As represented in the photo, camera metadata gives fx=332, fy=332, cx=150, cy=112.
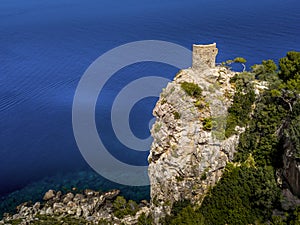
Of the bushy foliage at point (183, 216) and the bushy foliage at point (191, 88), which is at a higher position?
the bushy foliage at point (191, 88)

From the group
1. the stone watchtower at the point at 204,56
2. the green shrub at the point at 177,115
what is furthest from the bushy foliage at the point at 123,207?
the stone watchtower at the point at 204,56

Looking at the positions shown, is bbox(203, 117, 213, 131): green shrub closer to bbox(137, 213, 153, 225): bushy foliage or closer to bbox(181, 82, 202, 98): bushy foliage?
bbox(181, 82, 202, 98): bushy foliage

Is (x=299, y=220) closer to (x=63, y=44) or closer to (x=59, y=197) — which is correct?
(x=59, y=197)

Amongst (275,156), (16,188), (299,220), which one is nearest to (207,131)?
(275,156)

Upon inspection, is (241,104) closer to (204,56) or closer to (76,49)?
(204,56)

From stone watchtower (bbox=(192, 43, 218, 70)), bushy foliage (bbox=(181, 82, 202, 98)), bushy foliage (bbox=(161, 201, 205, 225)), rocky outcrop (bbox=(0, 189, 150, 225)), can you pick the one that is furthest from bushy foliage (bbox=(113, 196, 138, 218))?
stone watchtower (bbox=(192, 43, 218, 70))

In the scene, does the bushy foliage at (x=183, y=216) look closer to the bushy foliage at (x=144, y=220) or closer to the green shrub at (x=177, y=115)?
the bushy foliage at (x=144, y=220)

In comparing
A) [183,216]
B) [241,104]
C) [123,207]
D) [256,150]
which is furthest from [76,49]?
[256,150]

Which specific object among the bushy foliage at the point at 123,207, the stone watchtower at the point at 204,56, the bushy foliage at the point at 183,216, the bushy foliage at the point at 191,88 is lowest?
the bushy foliage at the point at 123,207
